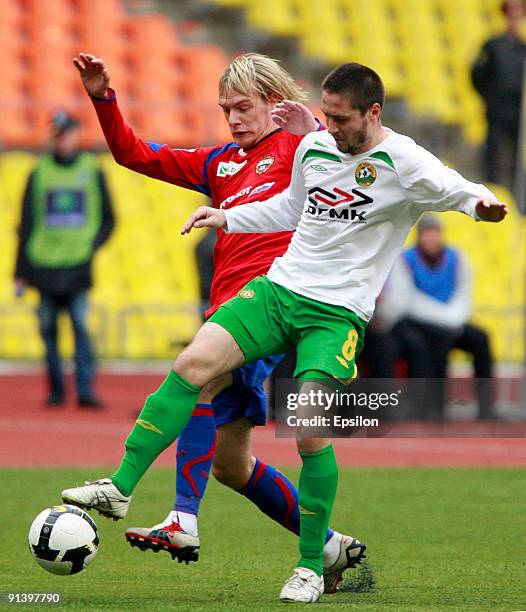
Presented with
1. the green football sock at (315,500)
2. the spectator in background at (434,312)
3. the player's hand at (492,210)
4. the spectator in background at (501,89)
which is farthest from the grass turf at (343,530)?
the spectator in background at (501,89)

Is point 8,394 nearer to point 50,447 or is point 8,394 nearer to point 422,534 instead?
point 50,447

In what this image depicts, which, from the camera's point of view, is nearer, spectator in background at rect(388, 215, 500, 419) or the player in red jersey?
the player in red jersey

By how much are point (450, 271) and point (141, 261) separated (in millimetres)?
5058

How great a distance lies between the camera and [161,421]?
5.60m

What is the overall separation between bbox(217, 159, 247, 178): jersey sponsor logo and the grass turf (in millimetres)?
1804

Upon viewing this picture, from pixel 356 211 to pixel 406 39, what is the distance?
53.1 ft

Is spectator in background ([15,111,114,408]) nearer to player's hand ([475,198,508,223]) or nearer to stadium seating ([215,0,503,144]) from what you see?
stadium seating ([215,0,503,144])

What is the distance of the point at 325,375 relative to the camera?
18.2 feet

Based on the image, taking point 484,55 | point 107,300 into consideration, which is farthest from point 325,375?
point 484,55

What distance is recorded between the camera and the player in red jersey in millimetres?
6113

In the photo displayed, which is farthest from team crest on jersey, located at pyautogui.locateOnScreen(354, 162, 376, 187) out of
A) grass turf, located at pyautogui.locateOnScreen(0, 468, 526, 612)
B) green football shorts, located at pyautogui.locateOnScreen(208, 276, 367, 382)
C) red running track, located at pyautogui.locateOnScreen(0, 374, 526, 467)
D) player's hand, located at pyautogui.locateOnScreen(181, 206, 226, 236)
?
red running track, located at pyautogui.locateOnScreen(0, 374, 526, 467)

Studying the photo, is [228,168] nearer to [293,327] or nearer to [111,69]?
[293,327]
